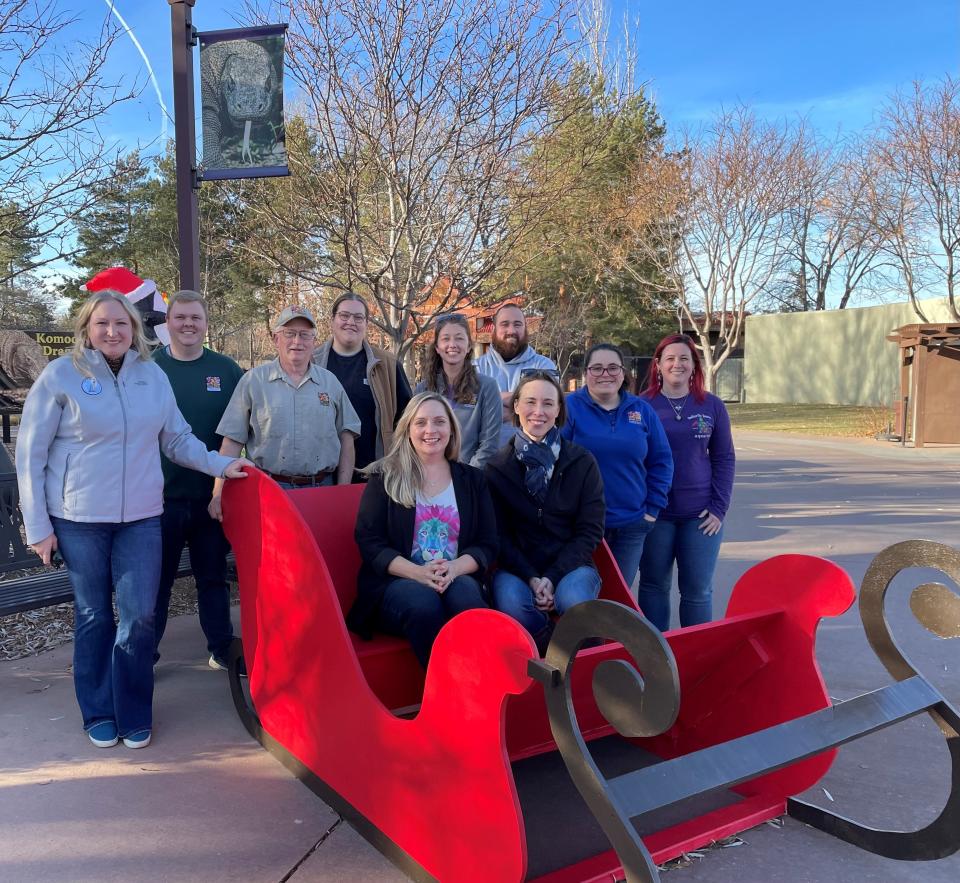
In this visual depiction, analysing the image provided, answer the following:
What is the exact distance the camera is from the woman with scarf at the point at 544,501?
350cm

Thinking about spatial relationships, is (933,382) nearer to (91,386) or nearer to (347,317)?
(347,317)

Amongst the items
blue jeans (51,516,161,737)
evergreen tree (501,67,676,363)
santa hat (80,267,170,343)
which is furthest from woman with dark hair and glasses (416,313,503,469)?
evergreen tree (501,67,676,363)

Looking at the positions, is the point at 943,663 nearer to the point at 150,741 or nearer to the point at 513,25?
the point at 150,741

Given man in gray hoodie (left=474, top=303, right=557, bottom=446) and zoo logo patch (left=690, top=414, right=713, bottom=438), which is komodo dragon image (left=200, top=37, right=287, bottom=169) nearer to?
man in gray hoodie (left=474, top=303, right=557, bottom=446)

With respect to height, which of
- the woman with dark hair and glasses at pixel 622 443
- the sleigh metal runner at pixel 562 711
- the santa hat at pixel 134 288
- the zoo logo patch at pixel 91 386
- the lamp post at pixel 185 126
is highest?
the lamp post at pixel 185 126

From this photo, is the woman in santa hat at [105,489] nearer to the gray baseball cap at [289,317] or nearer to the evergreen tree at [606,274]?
the gray baseball cap at [289,317]

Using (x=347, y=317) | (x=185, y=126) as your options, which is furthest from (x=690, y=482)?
(x=185, y=126)

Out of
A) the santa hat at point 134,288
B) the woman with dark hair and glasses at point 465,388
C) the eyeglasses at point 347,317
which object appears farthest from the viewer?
the santa hat at point 134,288

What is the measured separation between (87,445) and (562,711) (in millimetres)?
2330

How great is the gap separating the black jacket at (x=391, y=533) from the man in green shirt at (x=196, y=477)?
119 centimetres

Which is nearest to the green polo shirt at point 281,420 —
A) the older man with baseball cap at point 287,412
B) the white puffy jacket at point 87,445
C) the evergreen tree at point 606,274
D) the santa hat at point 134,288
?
the older man with baseball cap at point 287,412

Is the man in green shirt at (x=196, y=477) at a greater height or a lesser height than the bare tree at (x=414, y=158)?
lesser

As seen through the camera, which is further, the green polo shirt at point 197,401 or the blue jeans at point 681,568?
the blue jeans at point 681,568

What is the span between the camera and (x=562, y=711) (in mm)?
2016
